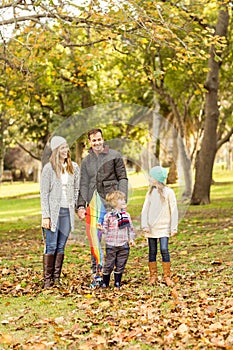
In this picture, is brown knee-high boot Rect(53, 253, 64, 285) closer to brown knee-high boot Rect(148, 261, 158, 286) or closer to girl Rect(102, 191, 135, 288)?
girl Rect(102, 191, 135, 288)

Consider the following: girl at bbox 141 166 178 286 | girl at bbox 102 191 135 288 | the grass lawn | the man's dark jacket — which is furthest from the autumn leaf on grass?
girl at bbox 141 166 178 286

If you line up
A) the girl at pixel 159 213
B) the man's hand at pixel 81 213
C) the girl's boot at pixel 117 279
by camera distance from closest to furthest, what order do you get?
the girl's boot at pixel 117 279 → the man's hand at pixel 81 213 → the girl at pixel 159 213

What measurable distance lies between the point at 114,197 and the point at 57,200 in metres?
0.80

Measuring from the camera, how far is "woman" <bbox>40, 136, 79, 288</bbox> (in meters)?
9.08

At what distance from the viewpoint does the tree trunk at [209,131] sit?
22531 mm

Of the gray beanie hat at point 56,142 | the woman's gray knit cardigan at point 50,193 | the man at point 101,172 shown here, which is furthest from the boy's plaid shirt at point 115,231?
the gray beanie hat at point 56,142

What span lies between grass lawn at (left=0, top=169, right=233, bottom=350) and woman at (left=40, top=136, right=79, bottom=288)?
0.48 metres

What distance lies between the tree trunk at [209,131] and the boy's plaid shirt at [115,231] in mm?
14044

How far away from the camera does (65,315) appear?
24.5ft

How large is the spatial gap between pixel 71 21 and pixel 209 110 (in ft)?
36.9

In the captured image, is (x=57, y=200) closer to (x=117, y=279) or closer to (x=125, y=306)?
(x=117, y=279)

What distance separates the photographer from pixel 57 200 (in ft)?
29.8

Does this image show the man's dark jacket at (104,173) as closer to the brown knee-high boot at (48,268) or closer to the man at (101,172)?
the man at (101,172)

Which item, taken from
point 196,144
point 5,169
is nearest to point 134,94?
point 196,144
